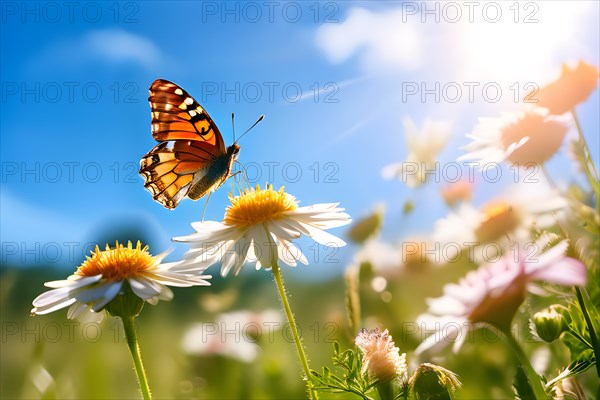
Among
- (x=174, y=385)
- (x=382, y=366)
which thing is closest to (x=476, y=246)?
(x=382, y=366)

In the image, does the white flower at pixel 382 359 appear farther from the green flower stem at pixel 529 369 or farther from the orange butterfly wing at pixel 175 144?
the orange butterfly wing at pixel 175 144

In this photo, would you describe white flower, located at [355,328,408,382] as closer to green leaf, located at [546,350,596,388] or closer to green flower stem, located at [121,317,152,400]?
green leaf, located at [546,350,596,388]

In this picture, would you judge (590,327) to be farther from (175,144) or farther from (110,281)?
(175,144)

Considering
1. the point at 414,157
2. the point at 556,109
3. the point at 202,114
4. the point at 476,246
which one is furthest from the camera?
the point at 414,157

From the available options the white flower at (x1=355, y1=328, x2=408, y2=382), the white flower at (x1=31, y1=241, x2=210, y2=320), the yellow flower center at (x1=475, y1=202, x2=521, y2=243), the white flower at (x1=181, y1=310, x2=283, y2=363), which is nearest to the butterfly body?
the white flower at (x1=181, y1=310, x2=283, y2=363)

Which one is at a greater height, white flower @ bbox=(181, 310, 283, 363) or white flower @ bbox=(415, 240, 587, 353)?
white flower @ bbox=(415, 240, 587, 353)

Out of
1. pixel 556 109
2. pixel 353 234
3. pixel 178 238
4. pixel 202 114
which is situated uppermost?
pixel 202 114

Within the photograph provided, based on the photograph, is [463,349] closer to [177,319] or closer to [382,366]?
[382,366]
